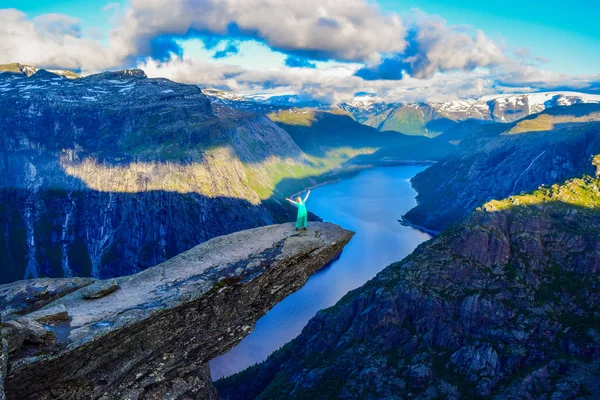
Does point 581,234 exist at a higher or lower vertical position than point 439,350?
higher

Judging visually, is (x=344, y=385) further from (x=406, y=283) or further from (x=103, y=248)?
(x=103, y=248)

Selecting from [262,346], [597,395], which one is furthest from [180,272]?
[262,346]

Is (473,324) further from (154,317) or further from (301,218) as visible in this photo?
(154,317)

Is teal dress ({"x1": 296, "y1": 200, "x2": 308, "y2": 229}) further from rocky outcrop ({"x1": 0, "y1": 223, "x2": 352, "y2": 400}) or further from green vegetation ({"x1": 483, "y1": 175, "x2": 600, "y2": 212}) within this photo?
green vegetation ({"x1": 483, "y1": 175, "x2": 600, "y2": 212})

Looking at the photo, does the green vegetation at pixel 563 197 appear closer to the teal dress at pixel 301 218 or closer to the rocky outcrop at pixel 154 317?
the teal dress at pixel 301 218

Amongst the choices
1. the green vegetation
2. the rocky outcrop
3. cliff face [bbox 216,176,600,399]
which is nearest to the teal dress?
the rocky outcrop

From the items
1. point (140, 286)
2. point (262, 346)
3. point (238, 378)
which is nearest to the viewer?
point (140, 286)
